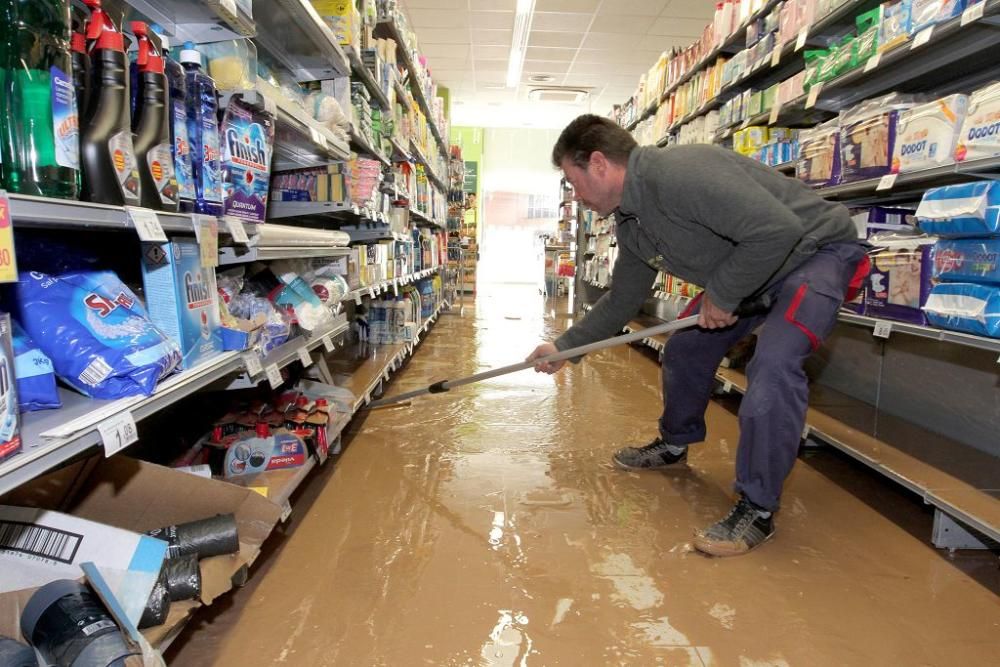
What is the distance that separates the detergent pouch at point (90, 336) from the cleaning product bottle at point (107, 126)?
8.5 inches

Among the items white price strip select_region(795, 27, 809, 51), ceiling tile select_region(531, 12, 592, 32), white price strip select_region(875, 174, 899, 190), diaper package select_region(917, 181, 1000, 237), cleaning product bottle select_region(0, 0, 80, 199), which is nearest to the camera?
cleaning product bottle select_region(0, 0, 80, 199)

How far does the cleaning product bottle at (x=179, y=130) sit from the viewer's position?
51.6 inches

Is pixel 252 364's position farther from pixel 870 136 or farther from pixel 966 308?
pixel 870 136

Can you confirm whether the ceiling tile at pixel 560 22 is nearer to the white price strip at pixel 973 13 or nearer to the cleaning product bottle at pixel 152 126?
the white price strip at pixel 973 13

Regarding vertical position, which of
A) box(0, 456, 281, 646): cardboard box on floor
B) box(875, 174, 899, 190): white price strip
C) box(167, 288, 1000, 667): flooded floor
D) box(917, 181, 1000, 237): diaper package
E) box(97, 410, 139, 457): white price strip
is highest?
box(875, 174, 899, 190): white price strip

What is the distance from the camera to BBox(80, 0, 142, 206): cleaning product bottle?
1054mm

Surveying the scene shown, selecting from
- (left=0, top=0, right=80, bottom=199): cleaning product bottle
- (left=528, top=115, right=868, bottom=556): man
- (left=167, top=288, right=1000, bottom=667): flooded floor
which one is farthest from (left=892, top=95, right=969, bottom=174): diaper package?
(left=0, top=0, right=80, bottom=199): cleaning product bottle

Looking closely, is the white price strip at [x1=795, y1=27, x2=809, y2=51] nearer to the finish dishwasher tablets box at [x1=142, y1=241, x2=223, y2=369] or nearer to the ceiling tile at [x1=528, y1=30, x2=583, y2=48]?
the finish dishwasher tablets box at [x1=142, y1=241, x2=223, y2=369]

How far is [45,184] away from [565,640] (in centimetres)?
144

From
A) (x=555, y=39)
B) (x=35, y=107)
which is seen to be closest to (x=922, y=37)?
(x=35, y=107)

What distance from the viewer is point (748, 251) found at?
179cm

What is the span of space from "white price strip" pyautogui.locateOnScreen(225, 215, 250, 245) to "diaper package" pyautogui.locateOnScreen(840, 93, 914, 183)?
237 centimetres

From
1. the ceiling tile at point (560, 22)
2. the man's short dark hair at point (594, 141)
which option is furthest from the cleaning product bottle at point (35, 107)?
the ceiling tile at point (560, 22)

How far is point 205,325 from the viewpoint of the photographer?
1479 millimetres
